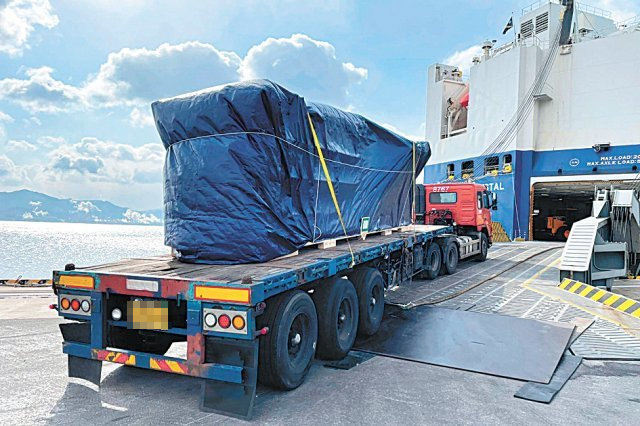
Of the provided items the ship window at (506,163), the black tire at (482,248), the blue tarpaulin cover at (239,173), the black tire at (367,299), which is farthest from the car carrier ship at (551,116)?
the blue tarpaulin cover at (239,173)

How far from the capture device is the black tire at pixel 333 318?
202 inches

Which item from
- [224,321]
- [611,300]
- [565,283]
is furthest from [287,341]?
[565,283]

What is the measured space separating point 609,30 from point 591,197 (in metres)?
11.5

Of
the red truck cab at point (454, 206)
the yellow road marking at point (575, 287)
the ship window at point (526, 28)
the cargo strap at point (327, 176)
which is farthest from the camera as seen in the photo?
the ship window at point (526, 28)

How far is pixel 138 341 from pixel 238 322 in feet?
5.47

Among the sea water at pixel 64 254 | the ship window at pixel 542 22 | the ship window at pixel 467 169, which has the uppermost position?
the ship window at pixel 542 22

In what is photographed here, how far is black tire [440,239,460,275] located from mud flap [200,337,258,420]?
28.5 feet

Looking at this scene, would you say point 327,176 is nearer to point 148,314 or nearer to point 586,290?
point 148,314

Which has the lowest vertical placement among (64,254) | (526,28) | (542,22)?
(64,254)

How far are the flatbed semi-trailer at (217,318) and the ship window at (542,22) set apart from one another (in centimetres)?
2790

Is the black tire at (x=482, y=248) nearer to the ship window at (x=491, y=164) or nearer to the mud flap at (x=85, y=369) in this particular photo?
the mud flap at (x=85, y=369)

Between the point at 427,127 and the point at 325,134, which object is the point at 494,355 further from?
the point at 427,127

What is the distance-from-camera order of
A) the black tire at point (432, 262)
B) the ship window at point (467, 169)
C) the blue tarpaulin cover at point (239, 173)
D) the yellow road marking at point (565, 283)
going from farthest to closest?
1. the ship window at point (467, 169)
2. the black tire at point (432, 262)
3. the yellow road marking at point (565, 283)
4. the blue tarpaulin cover at point (239, 173)

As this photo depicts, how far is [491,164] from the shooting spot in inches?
1112
